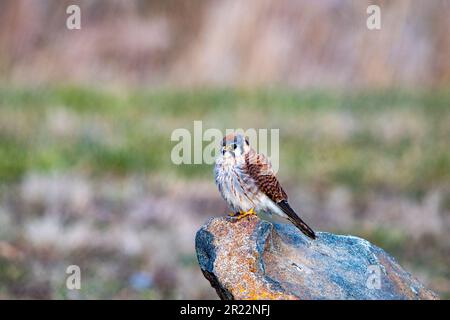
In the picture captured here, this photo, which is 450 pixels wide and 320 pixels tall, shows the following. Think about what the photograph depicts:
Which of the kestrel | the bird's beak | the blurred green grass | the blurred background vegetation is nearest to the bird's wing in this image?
the kestrel

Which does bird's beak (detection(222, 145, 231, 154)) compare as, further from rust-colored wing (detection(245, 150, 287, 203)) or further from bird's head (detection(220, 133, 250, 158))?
rust-colored wing (detection(245, 150, 287, 203))

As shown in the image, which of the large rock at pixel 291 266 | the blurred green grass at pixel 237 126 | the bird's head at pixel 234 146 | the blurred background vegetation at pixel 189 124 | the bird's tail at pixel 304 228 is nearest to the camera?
the large rock at pixel 291 266

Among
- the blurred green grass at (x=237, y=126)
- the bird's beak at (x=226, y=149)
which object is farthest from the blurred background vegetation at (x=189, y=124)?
the bird's beak at (x=226, y=149)

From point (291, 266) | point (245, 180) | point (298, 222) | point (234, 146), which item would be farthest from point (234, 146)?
point (291, 266)

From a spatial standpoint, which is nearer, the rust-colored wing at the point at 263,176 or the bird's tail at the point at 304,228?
the bird's tail at the point at 304,228

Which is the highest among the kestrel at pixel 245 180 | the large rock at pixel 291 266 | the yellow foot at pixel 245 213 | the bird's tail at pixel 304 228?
the kestrel at pixel 245 180

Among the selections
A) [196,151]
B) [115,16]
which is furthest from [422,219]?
[115,16]

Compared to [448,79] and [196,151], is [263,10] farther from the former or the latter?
[196,151]

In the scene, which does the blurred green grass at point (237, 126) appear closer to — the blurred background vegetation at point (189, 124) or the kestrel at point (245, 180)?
the blurred background vegetation at point (189, 124)
